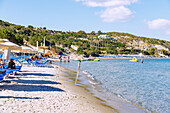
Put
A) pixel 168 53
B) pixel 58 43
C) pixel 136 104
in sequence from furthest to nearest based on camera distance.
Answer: pixel 168 53
pixel 58 43
pixel 136 104

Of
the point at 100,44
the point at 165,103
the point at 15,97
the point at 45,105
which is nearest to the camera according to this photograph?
the point at 45,105

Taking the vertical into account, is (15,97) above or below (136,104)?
above

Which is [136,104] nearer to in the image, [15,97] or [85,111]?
[85,111]

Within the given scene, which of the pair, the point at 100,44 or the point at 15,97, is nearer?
the point at 15,97

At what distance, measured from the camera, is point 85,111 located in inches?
273

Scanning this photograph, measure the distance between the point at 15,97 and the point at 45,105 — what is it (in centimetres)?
132

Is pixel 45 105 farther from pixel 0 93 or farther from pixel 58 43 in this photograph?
pixel 58 43

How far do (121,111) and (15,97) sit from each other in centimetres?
420

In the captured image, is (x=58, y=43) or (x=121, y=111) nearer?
(x=121, y=111)

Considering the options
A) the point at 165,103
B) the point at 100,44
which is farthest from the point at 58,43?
the point at 165,103

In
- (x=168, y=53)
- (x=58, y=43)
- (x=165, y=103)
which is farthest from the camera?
(x=168, y=53)

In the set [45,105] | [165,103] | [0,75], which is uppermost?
[0,75]

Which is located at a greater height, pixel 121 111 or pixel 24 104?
pixel 24 104

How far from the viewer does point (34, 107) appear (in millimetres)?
6406
